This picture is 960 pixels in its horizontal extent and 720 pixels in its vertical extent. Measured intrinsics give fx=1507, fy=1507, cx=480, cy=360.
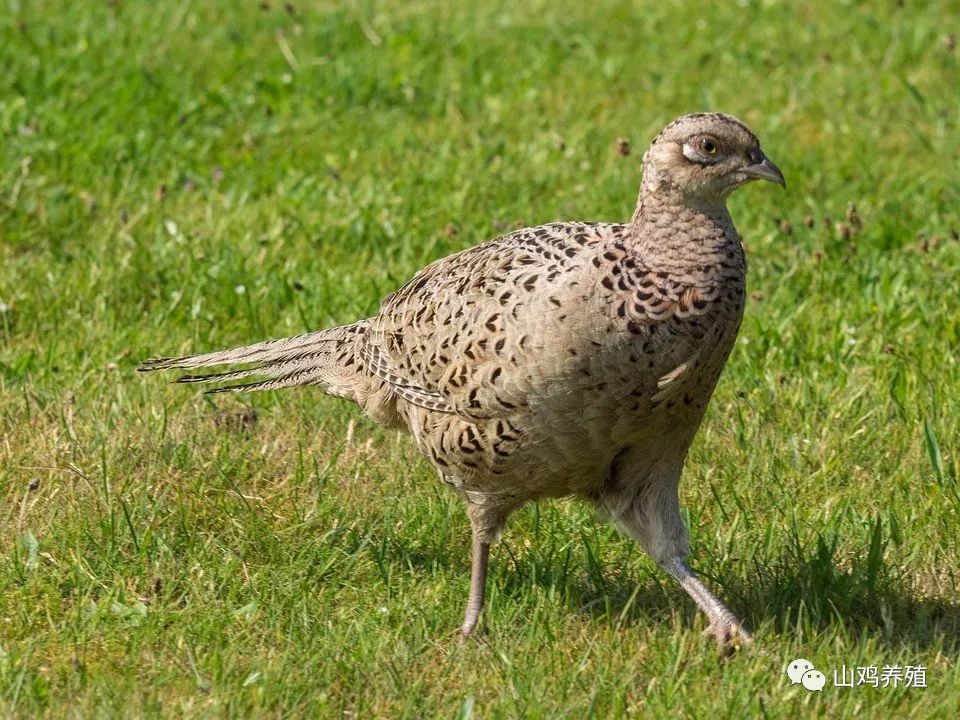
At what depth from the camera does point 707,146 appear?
13.6ft

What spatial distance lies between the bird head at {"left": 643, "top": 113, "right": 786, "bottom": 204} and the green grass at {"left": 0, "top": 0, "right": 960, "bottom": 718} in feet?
3.93

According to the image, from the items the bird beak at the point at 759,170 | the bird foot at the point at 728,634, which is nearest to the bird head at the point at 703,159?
the bird beak at the point at 759,170

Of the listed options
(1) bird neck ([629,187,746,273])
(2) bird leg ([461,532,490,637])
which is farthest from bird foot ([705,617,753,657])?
(1) bird neck ([629,187,746,273])

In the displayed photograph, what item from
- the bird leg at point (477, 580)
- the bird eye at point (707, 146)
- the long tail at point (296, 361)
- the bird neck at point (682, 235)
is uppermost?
the bird eye at point (707, 146)

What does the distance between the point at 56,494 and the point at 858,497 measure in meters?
2.71

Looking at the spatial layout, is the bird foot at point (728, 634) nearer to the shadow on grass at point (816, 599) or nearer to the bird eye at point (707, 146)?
the shadow on grass at point (816, 599)

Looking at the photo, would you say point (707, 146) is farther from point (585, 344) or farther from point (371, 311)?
point (371, 311)

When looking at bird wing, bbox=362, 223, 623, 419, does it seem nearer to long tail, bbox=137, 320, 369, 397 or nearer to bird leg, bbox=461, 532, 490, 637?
long tail, bbox=137, 320, 369, 397

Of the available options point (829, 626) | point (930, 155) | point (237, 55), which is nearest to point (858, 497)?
point (829, 626)

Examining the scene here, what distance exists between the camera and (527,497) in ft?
14.8

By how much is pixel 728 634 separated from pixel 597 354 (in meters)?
0.96

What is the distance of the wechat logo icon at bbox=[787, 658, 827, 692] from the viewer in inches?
162

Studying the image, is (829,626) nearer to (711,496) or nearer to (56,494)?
(711,496)

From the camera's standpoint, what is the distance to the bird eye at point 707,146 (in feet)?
13.5
